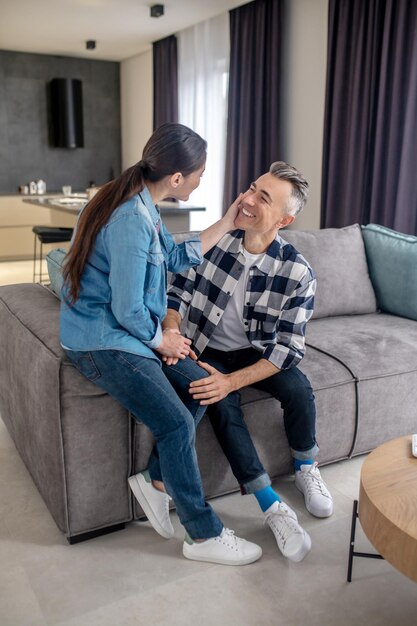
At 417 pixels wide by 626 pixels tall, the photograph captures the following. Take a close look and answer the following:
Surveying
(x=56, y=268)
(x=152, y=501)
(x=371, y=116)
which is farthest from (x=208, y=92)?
(x=152, y=501)

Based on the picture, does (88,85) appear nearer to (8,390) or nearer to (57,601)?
(8,390)

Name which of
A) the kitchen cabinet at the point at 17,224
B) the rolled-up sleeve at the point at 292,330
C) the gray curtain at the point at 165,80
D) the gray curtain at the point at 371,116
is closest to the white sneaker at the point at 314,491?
the rolled-up sleeve at the point at 292,330

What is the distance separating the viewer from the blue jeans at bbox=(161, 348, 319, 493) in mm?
1799

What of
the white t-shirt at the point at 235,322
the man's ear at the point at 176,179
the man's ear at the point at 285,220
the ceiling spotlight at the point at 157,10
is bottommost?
the white t-shirt at the point at 235,322

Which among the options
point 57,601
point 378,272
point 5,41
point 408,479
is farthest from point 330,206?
point 5,41

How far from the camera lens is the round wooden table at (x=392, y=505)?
1250 millimetres

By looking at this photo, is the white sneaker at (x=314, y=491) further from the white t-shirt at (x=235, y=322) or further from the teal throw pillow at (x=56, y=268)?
the teal throw pillow at (x=56, y=268)

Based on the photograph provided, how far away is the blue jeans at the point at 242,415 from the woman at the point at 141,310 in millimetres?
155

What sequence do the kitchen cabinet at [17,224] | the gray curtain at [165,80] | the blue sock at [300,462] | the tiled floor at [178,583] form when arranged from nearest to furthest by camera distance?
the tiled floor at [178,583] < the blue sock at [300,462] < the gray curtain at [165,80] < the kitchen cabinet at [17,224]

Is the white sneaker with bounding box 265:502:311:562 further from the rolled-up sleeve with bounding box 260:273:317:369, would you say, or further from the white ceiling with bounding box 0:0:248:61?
the white ceiling with bounding box 0:0:248:61

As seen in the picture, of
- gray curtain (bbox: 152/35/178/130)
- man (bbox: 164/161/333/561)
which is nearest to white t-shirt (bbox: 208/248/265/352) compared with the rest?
man (bbox: 164/161/333/561)

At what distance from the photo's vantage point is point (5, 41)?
20.5ft

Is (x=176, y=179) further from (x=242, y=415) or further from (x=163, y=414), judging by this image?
(x=242, y=415)

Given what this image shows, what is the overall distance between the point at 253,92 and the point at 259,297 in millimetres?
3437
